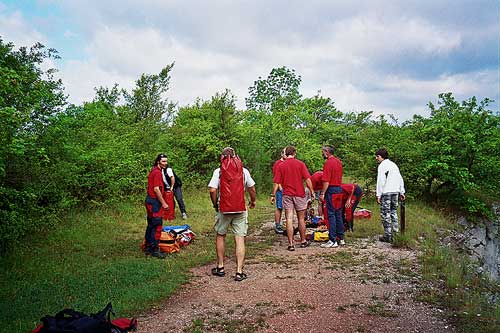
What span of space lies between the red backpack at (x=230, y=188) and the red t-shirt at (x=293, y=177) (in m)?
2.09

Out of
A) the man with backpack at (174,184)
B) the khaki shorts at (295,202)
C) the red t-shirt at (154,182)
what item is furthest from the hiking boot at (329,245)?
the man with backpack at (174,184)

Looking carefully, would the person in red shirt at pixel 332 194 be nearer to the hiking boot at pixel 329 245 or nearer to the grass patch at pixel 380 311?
the hiking boot at pixel 329 245

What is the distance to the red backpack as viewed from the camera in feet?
21.2

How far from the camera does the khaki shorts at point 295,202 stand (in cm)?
838

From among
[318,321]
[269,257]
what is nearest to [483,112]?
[269,257]

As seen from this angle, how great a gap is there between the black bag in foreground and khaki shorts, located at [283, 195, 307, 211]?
485 cm

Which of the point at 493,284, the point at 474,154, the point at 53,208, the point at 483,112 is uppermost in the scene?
the point at 483,112

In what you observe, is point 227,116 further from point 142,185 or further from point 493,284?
point 493,284

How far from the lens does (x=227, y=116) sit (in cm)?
1886

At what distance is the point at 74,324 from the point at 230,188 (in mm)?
3101

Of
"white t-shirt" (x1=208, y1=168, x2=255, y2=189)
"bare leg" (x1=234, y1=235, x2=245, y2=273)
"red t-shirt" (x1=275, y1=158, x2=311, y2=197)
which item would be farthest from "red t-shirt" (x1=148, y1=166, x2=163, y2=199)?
"red t-shirt" (x1=275, y1=158, x2=311, y2=197)

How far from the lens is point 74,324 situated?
392cm

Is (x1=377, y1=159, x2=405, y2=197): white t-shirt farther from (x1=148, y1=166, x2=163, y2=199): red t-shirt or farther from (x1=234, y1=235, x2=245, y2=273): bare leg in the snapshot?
(x1=148, y1=166, x2=163, y2=199): red t-shirt

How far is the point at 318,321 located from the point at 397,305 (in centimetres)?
118
